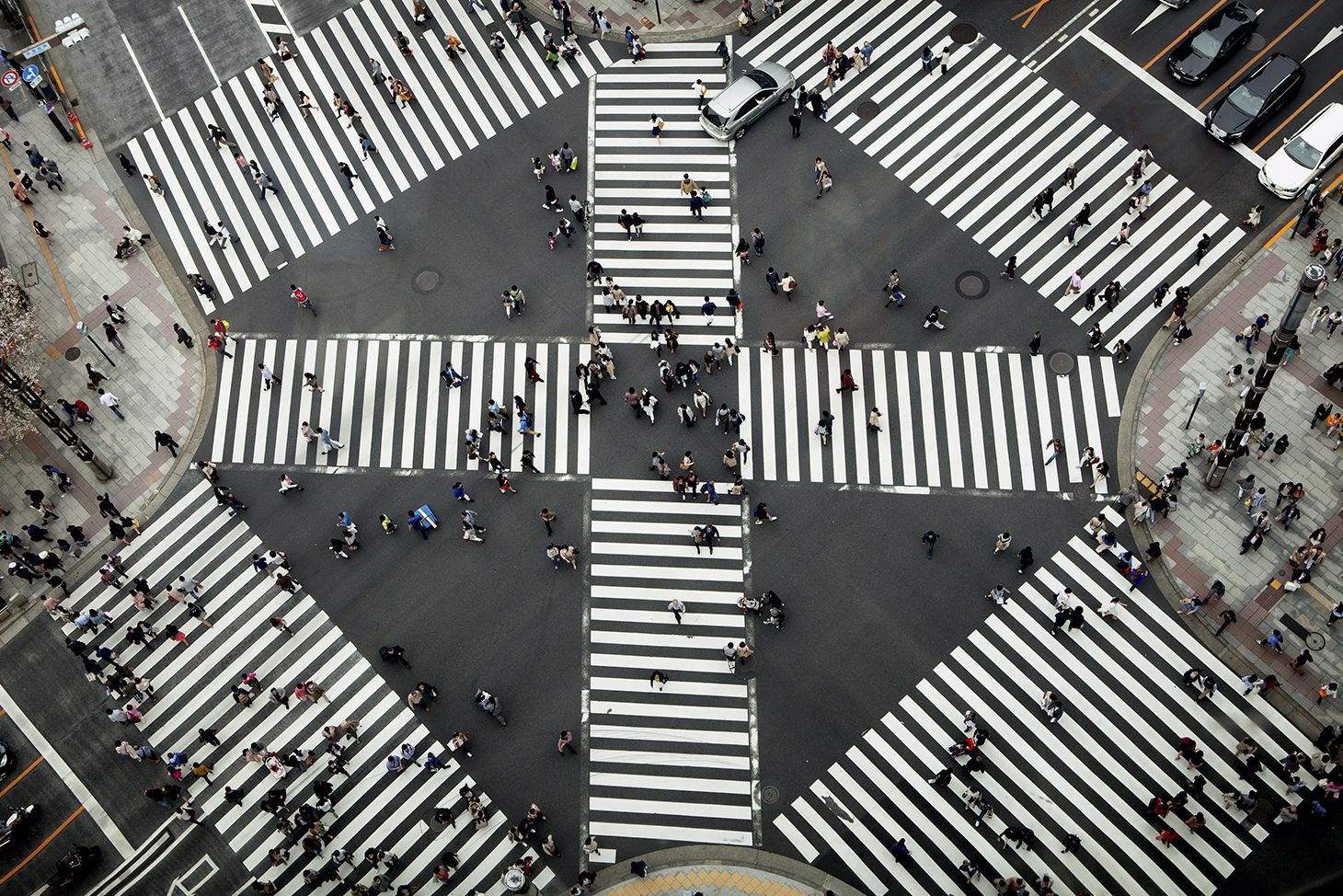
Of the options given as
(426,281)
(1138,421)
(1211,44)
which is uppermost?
(426,281)

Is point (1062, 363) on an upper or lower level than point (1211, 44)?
lower

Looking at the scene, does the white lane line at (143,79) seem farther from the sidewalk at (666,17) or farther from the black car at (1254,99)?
the black car at (1254,99)

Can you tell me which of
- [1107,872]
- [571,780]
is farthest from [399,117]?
[1107,872]

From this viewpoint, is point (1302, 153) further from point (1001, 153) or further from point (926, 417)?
point (926, 417)

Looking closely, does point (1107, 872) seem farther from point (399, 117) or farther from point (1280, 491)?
point (399, 117)

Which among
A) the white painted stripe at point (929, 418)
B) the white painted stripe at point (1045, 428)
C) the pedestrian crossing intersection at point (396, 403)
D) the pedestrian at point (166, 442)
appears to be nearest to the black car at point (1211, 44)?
the white painted stripe at point (1045, 428)

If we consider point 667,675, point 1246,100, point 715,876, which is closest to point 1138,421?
point 1246,100
